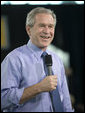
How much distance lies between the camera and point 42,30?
152 centimetres

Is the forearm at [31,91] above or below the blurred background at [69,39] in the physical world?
below

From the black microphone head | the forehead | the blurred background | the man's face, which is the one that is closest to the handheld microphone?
the black microphone head

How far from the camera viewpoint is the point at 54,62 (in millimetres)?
1583

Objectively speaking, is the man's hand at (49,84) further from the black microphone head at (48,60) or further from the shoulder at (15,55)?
the shoulder at (15,55)

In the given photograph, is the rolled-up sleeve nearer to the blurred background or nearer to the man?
the man

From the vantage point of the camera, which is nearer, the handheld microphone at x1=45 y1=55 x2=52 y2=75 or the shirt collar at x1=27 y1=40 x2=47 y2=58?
the handheld microphone at x1=45 y1=55 x2=52 y2=75

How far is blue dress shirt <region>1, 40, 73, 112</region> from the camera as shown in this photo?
4.51ft

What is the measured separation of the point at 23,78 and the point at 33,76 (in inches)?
2.7

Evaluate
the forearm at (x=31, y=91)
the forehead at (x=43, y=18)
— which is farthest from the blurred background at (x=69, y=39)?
the forearm at (x=31, y=91)

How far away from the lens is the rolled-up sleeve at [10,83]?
136 cm

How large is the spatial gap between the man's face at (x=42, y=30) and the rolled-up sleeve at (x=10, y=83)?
19cm

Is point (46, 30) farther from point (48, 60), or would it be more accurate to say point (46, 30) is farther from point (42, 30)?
point (48, 60)

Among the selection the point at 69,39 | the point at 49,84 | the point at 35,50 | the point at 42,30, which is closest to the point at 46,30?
the point at 42,30

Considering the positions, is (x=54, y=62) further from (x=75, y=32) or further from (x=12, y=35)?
(x=75, y=32)
